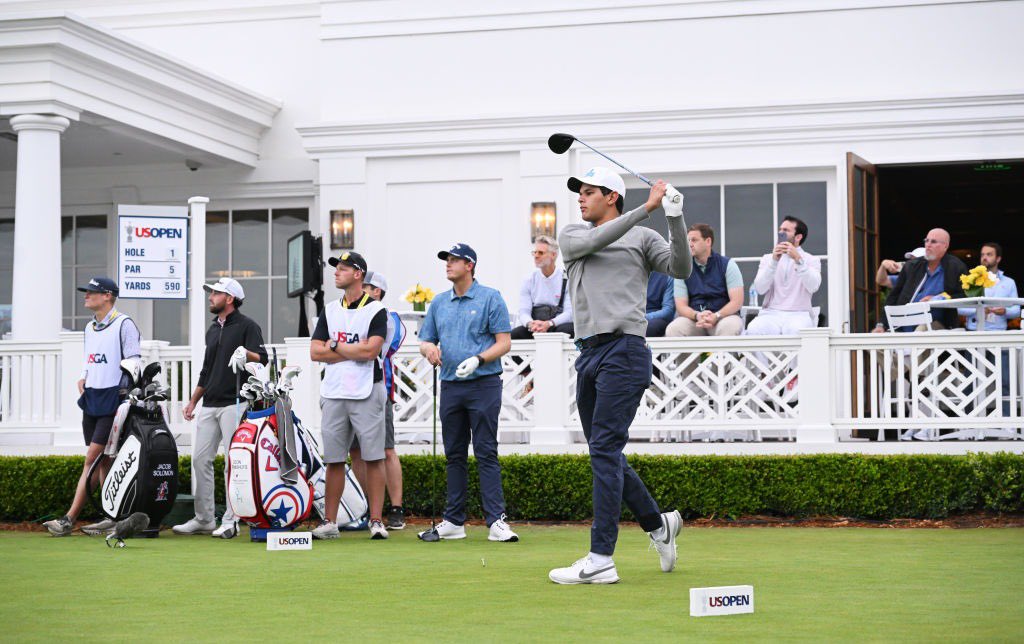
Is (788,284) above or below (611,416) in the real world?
above

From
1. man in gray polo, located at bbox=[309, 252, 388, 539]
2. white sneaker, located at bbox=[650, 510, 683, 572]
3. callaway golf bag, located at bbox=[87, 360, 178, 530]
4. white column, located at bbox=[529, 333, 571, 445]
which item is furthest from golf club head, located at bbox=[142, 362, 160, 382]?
white sneaker, located at bbox=[650, 510, 683, 572]

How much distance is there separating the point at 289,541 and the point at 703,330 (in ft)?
15.3

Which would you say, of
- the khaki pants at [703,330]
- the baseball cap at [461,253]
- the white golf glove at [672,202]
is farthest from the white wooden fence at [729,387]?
the white golf glove at [672,202]

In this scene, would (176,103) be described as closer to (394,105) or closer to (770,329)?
(394,105)

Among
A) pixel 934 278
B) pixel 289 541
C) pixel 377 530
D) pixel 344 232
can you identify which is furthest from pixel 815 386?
pixel 344 232

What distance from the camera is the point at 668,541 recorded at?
7.14 metres

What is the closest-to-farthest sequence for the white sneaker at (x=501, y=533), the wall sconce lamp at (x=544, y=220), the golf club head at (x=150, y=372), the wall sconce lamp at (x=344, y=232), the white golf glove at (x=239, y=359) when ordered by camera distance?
1. the white sneaker at (x=501, y=533)
2. the white golf glove at (x=239, y=359)
3. the golf club head at (x=150, y=372)
4. the wall sconce lamp at (x=544, y=220)
5. the wall sconce lamp at (x=344, y=232)

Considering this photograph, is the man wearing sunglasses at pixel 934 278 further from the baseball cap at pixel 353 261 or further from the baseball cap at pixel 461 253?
the baseball cap at pixel 353 261

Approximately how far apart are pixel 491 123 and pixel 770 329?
5085mm

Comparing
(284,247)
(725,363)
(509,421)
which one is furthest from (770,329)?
(284,247)

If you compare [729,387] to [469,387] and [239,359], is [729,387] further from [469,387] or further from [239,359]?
[239,359]

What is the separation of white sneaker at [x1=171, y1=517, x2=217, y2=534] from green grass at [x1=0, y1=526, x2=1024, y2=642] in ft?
2.63

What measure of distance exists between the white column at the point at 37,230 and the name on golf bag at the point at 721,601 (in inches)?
404

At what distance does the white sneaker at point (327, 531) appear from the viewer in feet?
31.2
